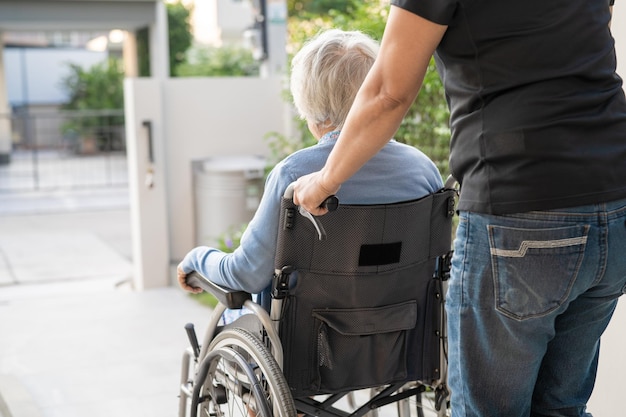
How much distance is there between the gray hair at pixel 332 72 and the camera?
220 centimetres

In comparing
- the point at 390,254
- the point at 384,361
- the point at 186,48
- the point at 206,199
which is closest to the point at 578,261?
the point at 390,254

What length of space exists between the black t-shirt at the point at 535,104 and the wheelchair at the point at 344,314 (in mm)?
600

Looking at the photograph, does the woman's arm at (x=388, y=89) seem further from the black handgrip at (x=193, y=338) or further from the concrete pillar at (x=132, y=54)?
the concrete pillar at (x=132, y=54)

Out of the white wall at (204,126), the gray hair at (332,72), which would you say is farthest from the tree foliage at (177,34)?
the gray hair at (332,72)

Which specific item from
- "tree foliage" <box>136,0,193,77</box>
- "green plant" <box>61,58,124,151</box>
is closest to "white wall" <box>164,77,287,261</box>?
"green plant" <box>61,58,124,151</box>

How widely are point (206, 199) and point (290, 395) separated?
4.29 metres

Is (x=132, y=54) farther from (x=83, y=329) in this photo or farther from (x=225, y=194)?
(x=83, y=329)

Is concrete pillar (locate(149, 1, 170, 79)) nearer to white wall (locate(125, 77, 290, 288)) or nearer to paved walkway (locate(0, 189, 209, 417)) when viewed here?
→ paved walkway (locate(0, 189, 209, 417))

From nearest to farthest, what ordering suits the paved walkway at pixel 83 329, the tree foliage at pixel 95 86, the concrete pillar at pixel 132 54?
1. the paved walkway at pixel 83 329
2. the concrete pillar at pixel 132 54
3. the tree foliage at pixel 95 86

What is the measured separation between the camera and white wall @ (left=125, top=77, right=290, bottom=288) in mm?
6102

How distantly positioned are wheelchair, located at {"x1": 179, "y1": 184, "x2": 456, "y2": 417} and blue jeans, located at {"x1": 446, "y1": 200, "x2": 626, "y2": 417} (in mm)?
498

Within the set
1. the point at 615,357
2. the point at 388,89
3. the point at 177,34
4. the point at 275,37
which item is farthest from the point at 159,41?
the point at 388,89

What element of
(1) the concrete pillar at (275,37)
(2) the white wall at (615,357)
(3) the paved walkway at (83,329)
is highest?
(1) the concrete pillar at (275,37)

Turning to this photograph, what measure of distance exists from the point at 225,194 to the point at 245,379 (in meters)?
3.96
